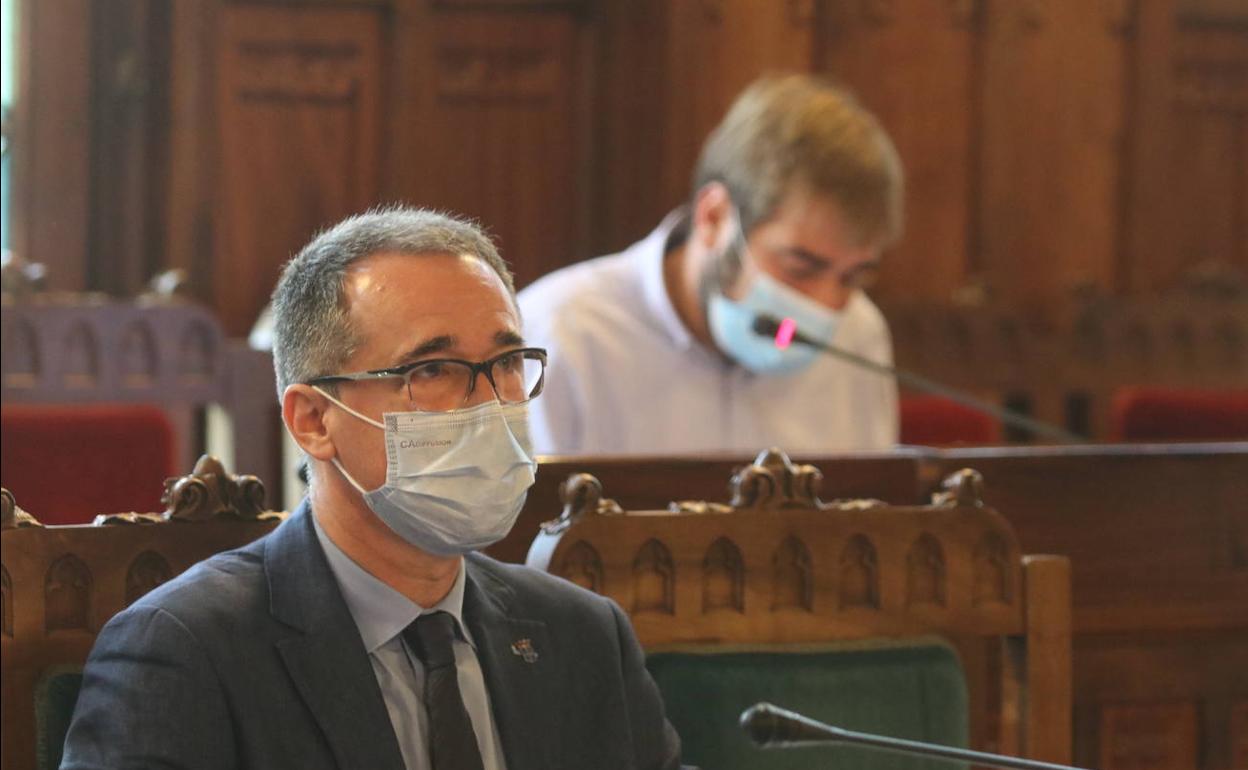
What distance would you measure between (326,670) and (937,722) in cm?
78

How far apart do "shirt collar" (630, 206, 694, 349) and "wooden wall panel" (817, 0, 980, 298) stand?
209 centimetres

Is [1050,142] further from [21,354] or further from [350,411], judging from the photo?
[350,411]

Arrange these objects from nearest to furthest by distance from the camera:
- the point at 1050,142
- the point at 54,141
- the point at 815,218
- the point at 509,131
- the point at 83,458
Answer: the point at 83,458 → the point at 815,218 → the point at 54,141 → the point at 509,131 → the point at 1050,142

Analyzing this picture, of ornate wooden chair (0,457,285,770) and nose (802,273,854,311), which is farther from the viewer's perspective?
nose (802,273,854,311)

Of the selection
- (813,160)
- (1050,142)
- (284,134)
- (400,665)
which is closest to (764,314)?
(813,160)

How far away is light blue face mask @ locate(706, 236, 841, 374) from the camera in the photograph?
3.62m

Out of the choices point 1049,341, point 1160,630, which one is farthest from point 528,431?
point 1049,341

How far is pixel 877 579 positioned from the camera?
215 cm

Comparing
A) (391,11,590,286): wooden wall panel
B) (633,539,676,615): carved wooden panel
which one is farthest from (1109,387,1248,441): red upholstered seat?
(633,539,676,615): carved wooden panel

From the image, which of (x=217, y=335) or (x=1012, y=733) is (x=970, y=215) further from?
(x=1012, y=733)

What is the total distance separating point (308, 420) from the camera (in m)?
1.87

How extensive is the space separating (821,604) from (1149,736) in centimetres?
108

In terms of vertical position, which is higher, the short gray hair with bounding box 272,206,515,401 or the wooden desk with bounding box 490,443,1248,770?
the short gray hair with bounding box 272,206,515,401

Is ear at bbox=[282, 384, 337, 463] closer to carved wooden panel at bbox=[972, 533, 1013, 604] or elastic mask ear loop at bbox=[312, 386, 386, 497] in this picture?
elastic mask ear loop at bbox=[312, 386, 386, 497]
